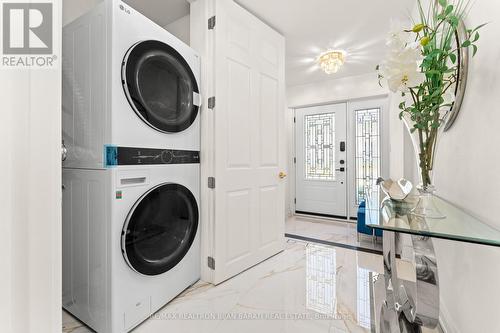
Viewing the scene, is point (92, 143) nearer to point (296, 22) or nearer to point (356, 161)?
point (296, 22)

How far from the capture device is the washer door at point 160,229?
1399 mm

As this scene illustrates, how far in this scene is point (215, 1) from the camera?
1.93m

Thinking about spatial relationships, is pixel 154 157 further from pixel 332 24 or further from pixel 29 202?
pixel 332 24

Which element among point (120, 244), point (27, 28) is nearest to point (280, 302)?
point (120, 244)

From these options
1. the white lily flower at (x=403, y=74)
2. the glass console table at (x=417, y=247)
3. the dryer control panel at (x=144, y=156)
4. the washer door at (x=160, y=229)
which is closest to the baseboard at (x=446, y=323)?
the glass console table at (x=417, y=247)

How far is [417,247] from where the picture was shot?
106cm

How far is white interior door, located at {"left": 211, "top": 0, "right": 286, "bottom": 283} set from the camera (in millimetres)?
1973

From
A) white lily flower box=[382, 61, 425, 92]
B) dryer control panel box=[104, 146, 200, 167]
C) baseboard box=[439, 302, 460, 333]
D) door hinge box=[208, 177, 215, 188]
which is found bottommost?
baseboard box=[439, 302, 460, 333]

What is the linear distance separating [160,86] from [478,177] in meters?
1.82

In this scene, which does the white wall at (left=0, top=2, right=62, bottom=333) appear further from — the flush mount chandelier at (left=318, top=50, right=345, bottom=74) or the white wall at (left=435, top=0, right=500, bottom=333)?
the flush mount chandelier at (left=318, top=50, right=345, bottom=74)

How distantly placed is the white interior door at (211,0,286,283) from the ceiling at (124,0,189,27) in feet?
1.67

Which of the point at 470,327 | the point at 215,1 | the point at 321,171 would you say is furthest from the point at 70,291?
the point at 321,171

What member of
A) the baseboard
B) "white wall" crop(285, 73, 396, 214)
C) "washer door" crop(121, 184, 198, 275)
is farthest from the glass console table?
"white wall" crop(285, 73, 396, 214)

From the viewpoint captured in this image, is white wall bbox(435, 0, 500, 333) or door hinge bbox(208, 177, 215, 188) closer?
white wall bbox(435, 0, 500, 333)
